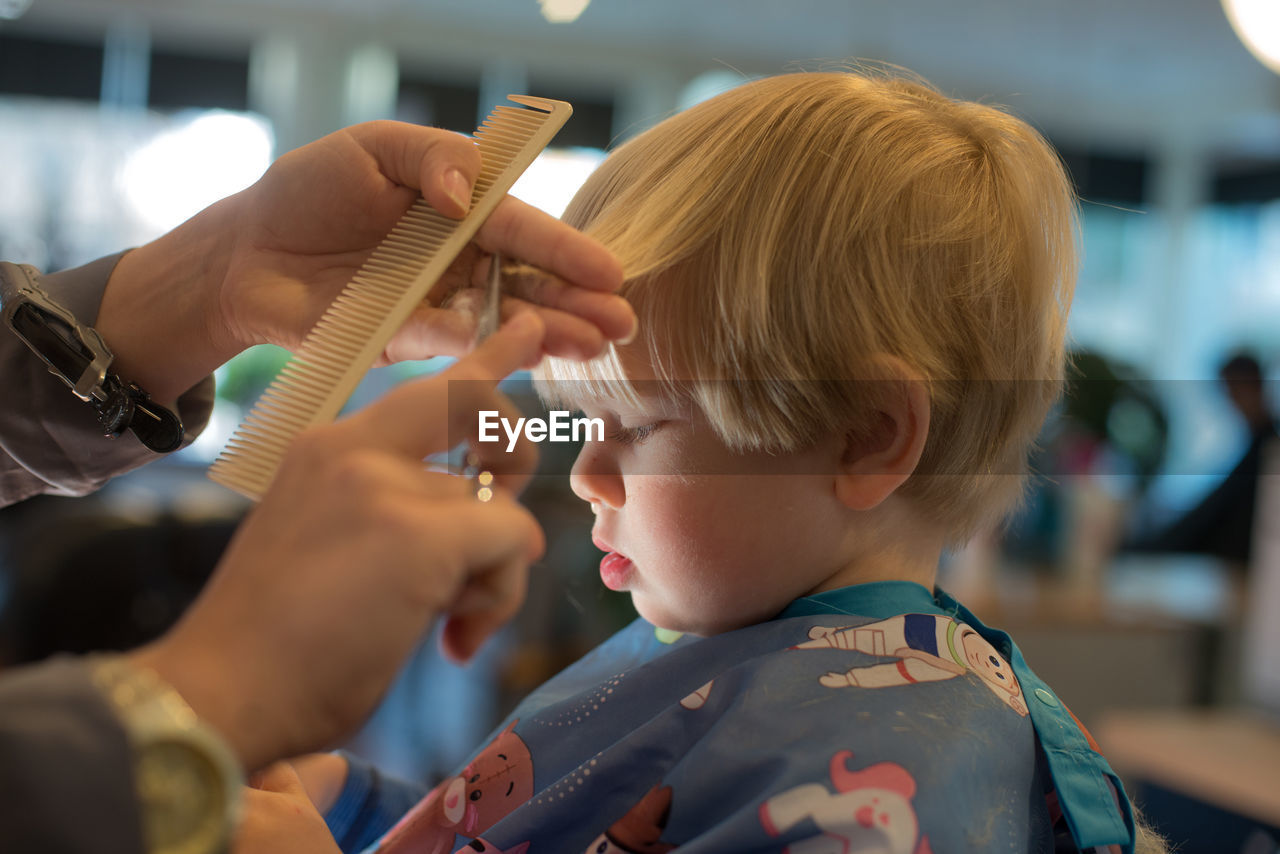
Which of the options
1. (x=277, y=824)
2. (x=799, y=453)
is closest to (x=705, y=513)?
(x=799, y=453)

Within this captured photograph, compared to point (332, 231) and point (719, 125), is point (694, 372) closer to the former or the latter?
point (719, 125)

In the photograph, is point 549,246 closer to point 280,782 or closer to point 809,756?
point 809,756

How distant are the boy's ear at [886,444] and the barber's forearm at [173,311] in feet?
1.97

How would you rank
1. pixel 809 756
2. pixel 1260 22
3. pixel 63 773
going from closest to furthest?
pixel 63 773 → pixel 809 756 → pixel 1260 22

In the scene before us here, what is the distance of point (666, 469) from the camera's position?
2.66 feet

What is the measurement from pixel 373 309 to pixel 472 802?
1.59 ft

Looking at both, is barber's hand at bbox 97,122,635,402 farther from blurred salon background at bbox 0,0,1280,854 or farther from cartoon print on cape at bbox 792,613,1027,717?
cartoon print on cape at bbox 792,613,1027,717

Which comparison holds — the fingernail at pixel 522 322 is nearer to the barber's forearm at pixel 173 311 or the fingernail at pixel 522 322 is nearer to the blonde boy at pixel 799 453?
the blonde boy at pixel 799 453

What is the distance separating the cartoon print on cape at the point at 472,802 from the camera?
87 centimetres

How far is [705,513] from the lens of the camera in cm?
81

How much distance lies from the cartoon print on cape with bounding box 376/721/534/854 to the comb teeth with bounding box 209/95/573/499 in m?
0.43

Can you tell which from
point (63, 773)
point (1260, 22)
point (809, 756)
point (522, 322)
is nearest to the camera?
point (63, 773)

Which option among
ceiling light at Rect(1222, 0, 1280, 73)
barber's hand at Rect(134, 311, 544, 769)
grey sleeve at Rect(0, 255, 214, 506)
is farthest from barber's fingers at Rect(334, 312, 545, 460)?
ceiling light at Rect(1222, 0, 1280, 73)

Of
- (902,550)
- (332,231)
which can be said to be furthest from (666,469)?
(332,231)
